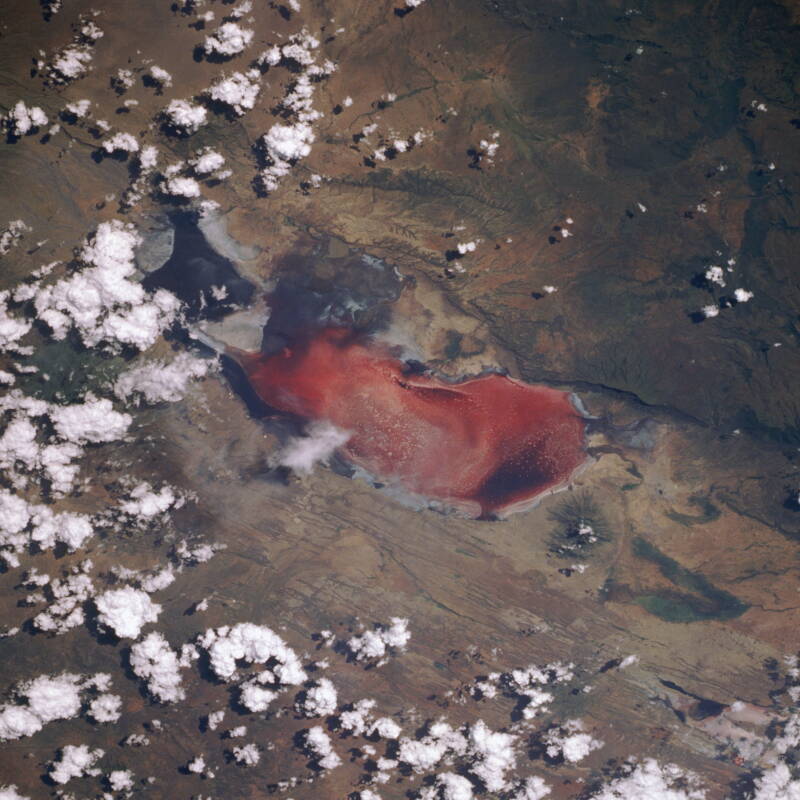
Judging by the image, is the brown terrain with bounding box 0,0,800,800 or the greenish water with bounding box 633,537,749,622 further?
the greenish water with bounding box 633,537,749,622

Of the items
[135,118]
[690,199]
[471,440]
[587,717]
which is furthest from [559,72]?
[587,717]

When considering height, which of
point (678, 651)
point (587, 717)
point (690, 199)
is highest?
point (690, 199)

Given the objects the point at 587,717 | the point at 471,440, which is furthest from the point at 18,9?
the point at 587,717

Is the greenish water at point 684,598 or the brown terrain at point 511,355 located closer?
the brown terrain at point 511,355

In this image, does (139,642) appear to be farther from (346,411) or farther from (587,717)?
(587,717)

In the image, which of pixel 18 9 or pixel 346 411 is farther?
pixel 346 411

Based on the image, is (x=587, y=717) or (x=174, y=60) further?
(x=587, y=717)

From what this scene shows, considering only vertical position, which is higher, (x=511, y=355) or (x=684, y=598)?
(x=511, y=355)

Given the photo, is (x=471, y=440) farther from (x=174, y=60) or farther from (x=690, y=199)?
(x=174, y=60)

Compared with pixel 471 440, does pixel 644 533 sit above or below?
below
